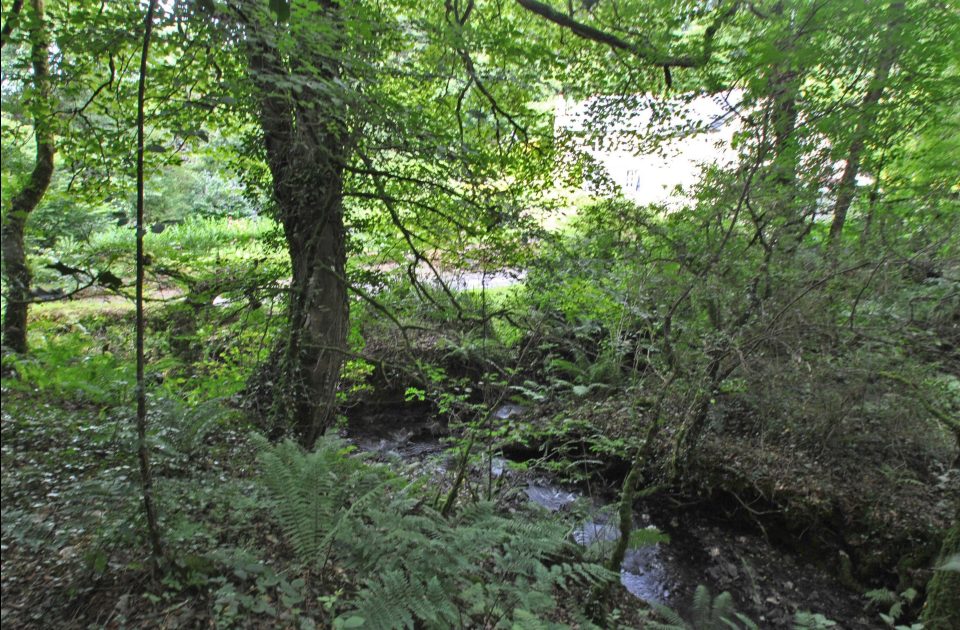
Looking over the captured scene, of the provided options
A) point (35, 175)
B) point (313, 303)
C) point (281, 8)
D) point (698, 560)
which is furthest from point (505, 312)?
point (35, 175)

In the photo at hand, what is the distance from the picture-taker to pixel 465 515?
12.6ft

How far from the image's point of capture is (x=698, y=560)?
20.3 ft

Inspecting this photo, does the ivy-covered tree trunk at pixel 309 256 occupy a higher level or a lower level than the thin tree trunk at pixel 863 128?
lower

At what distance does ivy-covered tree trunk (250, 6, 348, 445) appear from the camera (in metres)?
4.74

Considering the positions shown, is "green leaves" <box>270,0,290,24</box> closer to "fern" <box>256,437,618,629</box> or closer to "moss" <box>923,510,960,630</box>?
"fern" <box>256,437,618,629</box>

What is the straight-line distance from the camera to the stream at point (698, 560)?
17.7ft

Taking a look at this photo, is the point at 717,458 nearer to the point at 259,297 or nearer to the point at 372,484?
the point at 372,484

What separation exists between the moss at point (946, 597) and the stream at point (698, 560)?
3.55ft

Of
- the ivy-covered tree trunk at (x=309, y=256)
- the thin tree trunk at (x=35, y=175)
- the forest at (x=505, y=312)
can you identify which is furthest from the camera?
the ivy-covered tree trunk at (x=309, y=256)

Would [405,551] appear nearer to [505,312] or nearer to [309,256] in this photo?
[505,312]

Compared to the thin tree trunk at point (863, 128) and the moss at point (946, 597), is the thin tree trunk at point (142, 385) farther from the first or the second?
the thin tree trunk at point (863, 128)

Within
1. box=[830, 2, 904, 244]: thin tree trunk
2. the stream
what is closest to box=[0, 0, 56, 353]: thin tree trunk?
the stream

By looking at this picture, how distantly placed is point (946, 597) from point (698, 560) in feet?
7.72

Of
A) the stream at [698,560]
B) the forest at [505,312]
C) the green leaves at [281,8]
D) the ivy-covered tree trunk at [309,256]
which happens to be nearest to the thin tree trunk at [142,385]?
the forest at [505,312]
